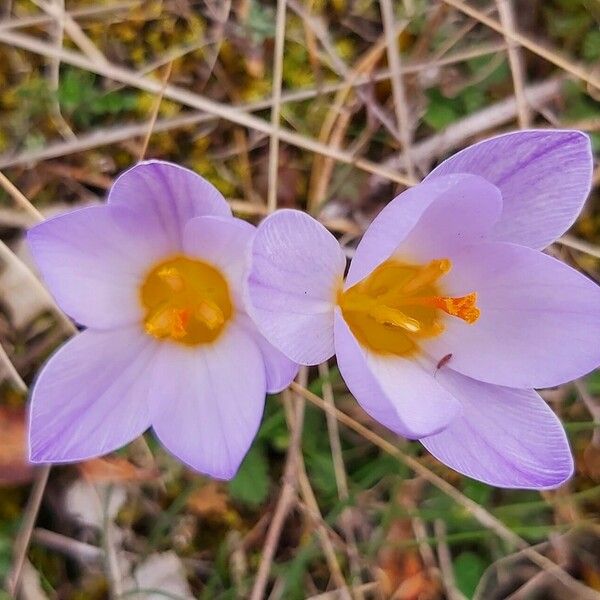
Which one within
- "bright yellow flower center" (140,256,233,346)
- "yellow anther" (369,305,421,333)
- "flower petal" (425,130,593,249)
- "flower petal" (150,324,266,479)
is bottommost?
Answer: "flower petal" (150,324,266,479)

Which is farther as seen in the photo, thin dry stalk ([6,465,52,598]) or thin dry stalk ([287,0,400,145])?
thin dry stalk ([287,0,400,145])

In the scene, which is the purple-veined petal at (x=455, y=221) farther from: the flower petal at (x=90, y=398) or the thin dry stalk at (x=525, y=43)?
the thin dry stalk at (x=525, y=43)

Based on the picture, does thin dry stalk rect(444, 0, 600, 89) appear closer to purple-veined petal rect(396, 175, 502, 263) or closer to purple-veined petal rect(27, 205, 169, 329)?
purple-veined petal rect(396, 175, 502, 263)

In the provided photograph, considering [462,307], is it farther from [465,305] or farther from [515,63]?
[515,63]

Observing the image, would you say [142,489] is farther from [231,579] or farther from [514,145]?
[514,145]

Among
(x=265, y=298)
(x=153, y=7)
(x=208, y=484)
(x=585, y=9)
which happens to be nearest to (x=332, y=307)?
(x=265, y=298)

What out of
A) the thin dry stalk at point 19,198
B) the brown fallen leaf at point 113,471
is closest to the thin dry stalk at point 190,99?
the thin dry stalk at point 19,198

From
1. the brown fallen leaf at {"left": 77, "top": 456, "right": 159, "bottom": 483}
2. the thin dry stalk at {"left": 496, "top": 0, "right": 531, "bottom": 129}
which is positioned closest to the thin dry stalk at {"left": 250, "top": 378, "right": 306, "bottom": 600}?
the brown fallen leaf at {"left": 77, "top": 456, "right": 159, "bottom": 483}
